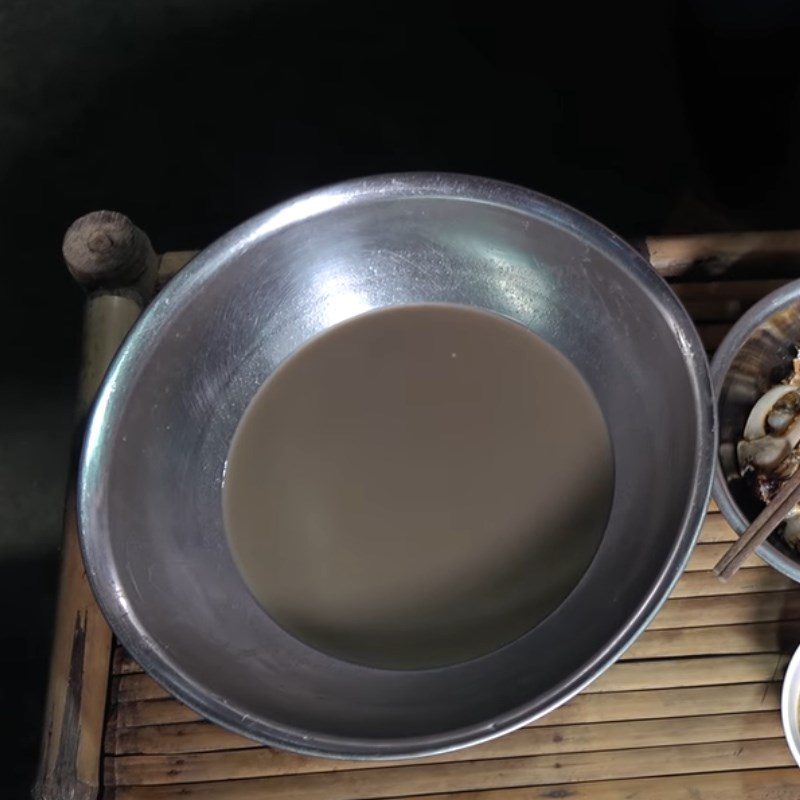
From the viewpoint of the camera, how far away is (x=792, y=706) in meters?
1.03

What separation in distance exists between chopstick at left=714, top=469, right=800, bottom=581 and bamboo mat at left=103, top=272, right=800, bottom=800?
0.36 feet

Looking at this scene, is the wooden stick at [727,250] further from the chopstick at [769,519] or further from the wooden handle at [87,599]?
the wooden handle at [87,599]

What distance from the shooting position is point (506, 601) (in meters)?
1.10

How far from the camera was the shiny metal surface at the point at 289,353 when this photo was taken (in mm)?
956

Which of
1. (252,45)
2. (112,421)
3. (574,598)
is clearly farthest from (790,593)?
(252,45)

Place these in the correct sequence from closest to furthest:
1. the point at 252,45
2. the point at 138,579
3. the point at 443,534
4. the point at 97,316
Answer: the point at 138,579, the point at 443,534, the point at 97,316, the point at 252,45

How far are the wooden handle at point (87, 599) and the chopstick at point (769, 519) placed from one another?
2.38 ft

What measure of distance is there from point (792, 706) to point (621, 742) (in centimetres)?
19

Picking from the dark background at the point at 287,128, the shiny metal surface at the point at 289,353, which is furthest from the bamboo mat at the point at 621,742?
the dark background at the point at 287,128

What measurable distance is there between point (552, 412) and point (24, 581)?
1.15m

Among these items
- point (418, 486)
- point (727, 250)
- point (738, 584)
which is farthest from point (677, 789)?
point (727, 250)

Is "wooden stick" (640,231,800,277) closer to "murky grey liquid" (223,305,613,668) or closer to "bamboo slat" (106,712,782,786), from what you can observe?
"murky grey liquid" (223,305,613,668)

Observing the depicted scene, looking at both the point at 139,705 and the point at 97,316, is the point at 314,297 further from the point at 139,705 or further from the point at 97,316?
the point at 139,705

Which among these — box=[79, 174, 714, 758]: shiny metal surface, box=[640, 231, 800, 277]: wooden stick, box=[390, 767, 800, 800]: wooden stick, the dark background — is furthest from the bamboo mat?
the dark background
